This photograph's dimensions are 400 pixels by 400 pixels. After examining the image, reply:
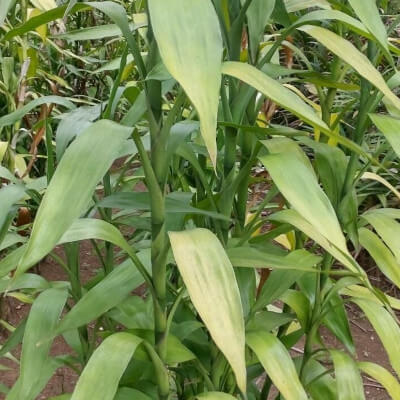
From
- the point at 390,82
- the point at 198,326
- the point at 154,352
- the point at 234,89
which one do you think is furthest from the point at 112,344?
the point at 390,82

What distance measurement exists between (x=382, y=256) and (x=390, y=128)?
0.21 metres

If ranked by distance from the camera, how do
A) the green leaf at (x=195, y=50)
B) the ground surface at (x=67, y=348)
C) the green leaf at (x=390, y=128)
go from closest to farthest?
the green leaf at (x=195, y=50)
the green leaf at (x=390, y=128)
the ground surface at (x=67, y=348)

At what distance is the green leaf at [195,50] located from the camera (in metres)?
0.35

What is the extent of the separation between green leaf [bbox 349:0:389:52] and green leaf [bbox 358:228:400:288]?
12.7 inches

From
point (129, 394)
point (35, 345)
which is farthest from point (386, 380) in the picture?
point (35, 345)

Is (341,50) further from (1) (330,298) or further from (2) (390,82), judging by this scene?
(1) (330,298)

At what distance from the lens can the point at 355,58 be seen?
52 cm

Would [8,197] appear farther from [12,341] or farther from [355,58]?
[355,58]

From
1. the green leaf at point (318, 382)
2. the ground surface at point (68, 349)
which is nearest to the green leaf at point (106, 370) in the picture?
the green leaf at point (318, 382)

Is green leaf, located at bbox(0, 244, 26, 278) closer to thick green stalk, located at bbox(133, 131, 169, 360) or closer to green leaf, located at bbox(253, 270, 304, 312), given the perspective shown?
thick green stalk, located at bbox(133, 131, 169, 360)

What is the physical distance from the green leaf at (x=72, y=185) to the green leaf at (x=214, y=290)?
9 cm

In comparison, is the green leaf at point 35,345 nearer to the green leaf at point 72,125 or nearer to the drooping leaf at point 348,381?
the green leaf at point 72,125

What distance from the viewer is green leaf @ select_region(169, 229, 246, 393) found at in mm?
432

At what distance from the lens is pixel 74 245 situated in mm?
728
